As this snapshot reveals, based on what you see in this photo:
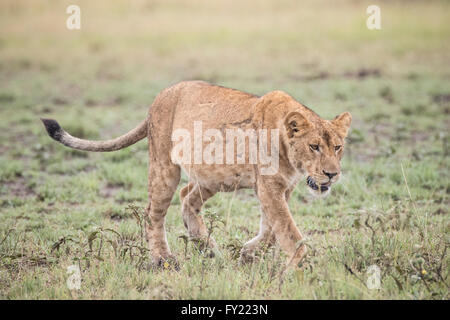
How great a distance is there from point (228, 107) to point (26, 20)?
1593 cm

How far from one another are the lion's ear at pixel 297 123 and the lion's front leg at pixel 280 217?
0.35m

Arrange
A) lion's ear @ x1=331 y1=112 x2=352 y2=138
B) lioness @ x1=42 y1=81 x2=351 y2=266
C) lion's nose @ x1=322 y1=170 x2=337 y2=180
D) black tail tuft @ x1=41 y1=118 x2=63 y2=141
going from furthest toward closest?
black tail tuft @ x1=41 y1=118 x2=63 y2=141 → lion's ear @ x1=331 y1=112 x2=352 y2=138 → lioness @ x1=42 y1=81 x2=351 y2=266 → lion's nose @ x1=322 y1=170 x2=337 y2=180

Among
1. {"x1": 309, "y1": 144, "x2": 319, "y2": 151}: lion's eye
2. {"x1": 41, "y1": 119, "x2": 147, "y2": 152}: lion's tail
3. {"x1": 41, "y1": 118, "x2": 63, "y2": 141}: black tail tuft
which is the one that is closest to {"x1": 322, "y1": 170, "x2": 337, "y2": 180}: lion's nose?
{"x1": 309, "y1": 144, "x2": 319, "y2": 151}: lion's eye

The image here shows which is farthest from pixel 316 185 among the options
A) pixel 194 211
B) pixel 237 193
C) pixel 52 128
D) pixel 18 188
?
pixel 18 188

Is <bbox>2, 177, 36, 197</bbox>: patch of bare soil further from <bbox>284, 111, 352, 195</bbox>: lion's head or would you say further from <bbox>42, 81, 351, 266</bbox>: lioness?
<bbox>284, 111, 352, 195</bbox>: lion's head

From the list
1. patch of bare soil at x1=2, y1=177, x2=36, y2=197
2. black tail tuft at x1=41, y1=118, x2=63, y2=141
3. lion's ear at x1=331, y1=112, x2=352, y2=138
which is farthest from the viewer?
patch of bare soil at x1=2, y1=177, x2=36, y2=197

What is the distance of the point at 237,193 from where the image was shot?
259 inches

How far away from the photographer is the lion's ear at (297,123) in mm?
4002

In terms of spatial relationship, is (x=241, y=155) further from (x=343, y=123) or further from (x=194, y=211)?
(x=194, y=211)

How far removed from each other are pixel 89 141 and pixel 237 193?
2081 mm

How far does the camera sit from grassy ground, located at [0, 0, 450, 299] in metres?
3.91

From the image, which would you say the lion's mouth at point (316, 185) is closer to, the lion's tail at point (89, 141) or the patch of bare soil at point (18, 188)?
the lion's tail at point (89, 141)

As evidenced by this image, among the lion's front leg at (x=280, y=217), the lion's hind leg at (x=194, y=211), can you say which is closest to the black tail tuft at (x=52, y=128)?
the lion's hind leg at (x=194, y=211)

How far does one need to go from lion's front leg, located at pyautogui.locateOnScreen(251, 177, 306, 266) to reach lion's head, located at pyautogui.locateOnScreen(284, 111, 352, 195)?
0.20m
